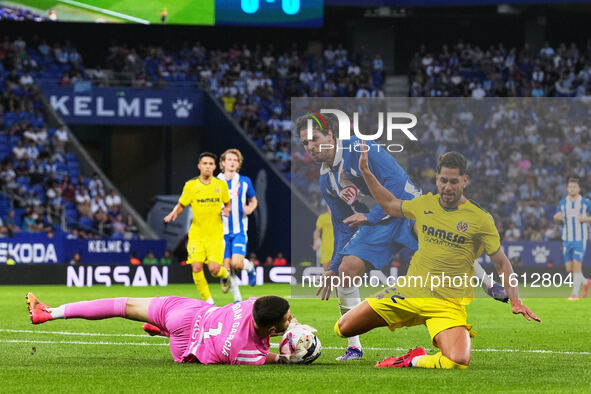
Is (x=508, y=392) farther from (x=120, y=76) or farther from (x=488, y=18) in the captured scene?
(x=488, y=18)

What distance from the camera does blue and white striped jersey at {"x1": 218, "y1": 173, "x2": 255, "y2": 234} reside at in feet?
55.7

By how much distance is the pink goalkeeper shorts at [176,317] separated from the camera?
8.81 metres

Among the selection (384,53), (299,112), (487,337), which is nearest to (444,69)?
(384,53)

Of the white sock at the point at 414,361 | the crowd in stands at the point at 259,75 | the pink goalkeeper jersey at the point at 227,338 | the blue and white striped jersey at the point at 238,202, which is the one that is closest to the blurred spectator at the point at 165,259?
the crowd in stands at the point at 259,75

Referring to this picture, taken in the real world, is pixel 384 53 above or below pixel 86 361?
above

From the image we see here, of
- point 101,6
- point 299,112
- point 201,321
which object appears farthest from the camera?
point 101,6

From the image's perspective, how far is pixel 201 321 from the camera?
8719 millimetres

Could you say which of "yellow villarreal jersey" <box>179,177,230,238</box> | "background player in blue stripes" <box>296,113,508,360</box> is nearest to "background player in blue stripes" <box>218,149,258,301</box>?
"yellow villarreal jersey" <box>179,177,230,238</box>

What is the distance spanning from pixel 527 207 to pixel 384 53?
31.7 m

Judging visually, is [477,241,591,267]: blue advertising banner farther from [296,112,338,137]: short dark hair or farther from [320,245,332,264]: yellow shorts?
[296,112,338,137]: short dark hair

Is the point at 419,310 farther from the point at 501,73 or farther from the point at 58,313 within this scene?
the point at 501,73

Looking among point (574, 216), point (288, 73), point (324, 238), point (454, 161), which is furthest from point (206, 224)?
point (288, 73)

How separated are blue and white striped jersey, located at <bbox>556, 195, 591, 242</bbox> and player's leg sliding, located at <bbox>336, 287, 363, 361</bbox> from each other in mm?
2028

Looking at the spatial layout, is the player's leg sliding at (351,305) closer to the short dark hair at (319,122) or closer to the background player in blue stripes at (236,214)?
the short dark hair at (319,122)
